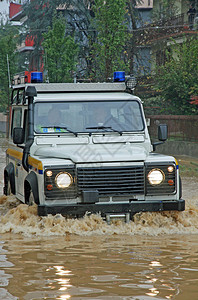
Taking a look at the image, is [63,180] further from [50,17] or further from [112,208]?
[50,17]

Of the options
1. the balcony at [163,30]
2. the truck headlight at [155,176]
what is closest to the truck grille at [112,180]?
the truck headlight at [155,176]

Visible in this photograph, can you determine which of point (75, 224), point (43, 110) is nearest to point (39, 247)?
point (75, 224)

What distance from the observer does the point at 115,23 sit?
115ft

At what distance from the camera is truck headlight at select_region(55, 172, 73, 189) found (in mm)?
9086

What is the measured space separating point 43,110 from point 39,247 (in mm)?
2593

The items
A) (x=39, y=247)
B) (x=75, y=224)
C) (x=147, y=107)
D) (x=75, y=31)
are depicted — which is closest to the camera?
(x=39, y=247)

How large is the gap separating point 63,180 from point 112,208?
2.52 ft

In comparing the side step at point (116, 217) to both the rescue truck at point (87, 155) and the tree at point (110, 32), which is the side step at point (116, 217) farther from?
the tree at point (110, 32)

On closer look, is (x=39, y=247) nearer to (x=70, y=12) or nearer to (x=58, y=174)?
(x=58, y=174)

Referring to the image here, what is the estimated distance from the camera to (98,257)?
800 cm

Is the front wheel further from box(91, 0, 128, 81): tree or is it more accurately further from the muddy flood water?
box(91, 0, 128, 81): tree

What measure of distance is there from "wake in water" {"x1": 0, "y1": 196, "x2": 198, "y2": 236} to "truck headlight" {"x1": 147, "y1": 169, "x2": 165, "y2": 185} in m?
0.50

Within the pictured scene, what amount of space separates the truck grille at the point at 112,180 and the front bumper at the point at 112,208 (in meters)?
0.19

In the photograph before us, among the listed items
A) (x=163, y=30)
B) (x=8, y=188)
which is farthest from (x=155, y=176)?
(x=163, y=30)
